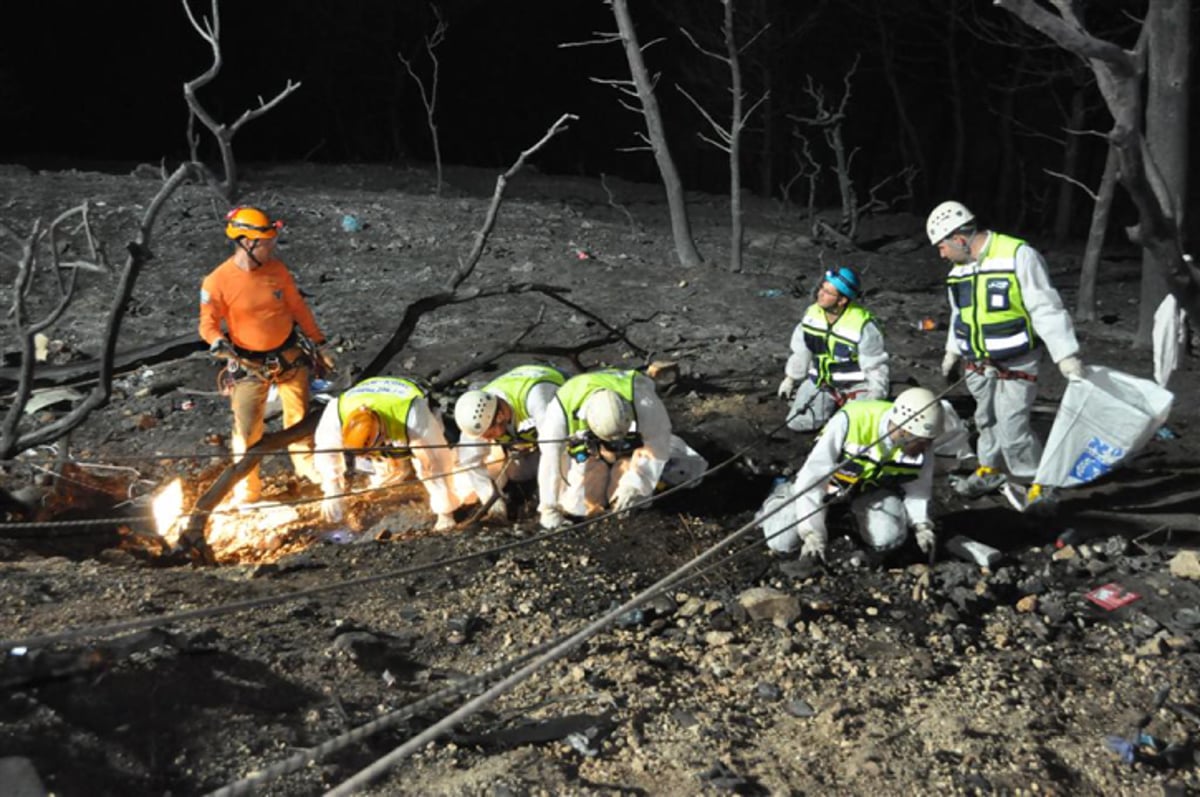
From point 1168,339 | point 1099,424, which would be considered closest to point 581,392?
point 1099,424

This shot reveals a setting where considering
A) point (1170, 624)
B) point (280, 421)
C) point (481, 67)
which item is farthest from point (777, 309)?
point (481, 67)

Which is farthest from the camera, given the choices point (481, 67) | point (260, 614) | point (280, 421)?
point (481, 67)

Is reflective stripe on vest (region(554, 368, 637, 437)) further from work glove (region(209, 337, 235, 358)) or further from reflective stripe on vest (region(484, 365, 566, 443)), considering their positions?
work glove (region(209, 337, 235, 358))

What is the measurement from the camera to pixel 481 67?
971 inches

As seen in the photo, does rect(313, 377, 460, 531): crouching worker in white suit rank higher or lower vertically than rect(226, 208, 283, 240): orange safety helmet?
lower

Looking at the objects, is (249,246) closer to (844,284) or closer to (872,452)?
(844,284)

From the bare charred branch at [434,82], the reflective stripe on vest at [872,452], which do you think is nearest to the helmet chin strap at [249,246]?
the reflective stripe on vest at [872,452]

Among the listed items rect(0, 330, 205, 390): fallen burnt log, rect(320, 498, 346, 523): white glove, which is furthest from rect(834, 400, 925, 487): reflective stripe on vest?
rect(0, 330, 205, 390): fallen burnt log

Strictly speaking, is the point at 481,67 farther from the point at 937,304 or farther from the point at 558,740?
the point at 558,740

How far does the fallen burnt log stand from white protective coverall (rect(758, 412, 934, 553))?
473 cm

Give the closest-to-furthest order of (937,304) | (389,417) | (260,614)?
(260,614) → (389,417) → (937,304)

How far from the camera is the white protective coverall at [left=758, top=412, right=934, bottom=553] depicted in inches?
206

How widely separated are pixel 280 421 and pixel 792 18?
18.5 m

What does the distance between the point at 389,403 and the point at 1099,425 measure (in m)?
3.95
